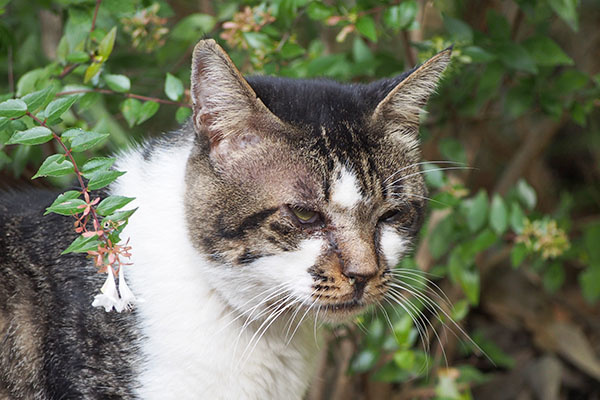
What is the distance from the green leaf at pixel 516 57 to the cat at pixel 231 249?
623 mm

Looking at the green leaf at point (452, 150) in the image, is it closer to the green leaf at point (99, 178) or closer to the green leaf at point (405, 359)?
the green leaf at point (405, 359)

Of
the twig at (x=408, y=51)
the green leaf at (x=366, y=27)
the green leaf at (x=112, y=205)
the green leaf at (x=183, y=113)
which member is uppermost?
the green leaf at (x=112, y=205)

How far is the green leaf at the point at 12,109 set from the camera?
160 cm

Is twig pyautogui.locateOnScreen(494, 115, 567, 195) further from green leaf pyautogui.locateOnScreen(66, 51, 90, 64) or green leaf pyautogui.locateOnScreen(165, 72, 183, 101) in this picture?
green leaf pyautogui.locateOnScreen(66, 51, 90, 64)

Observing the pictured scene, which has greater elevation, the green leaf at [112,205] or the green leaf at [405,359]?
the green leaf at [112,205]

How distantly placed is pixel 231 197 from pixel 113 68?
1.37 meters

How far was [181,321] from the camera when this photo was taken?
75.8 inches

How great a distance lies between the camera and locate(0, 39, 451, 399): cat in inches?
71.3

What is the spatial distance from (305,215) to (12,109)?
74cm

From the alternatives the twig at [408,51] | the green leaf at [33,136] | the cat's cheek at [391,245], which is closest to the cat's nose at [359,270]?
the cat's cheek at [391,245]

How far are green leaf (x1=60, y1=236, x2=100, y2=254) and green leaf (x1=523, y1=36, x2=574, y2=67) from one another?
1.77m

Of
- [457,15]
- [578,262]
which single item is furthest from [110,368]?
[578,262]

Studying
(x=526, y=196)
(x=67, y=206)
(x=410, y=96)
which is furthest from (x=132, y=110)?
(x=526, y=196)

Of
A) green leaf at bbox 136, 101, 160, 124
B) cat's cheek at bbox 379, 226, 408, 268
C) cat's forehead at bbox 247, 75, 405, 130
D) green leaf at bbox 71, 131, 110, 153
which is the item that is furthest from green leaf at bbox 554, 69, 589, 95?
green leaf at bbox 71, 131, 110, 153
